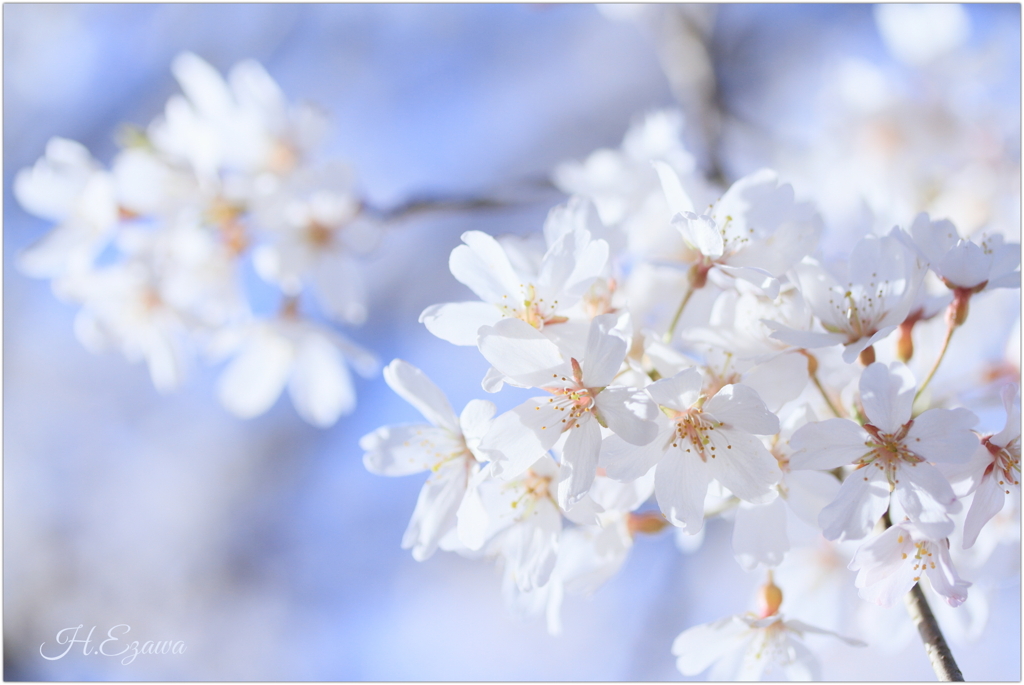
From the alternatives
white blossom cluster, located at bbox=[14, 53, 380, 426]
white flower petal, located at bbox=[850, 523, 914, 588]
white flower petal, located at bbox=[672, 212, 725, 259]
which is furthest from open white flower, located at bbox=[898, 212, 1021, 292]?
white blossom cluster, located at bbox=[14, 53, 380, 426]

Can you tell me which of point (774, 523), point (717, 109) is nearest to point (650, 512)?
point (774, 523)

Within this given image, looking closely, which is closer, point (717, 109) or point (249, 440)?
point (717, 109)

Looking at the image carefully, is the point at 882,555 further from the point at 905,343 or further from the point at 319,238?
the point at 319,238

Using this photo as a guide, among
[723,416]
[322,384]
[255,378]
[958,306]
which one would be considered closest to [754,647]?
[723,416]

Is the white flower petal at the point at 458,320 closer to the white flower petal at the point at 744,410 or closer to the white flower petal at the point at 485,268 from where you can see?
the white flower petal at the point at 485,268

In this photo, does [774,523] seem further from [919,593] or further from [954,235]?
[954,235]

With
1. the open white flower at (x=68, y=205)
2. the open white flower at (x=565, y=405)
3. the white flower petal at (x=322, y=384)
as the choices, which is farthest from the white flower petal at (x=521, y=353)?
the open white flower at (x=68, y=205)
